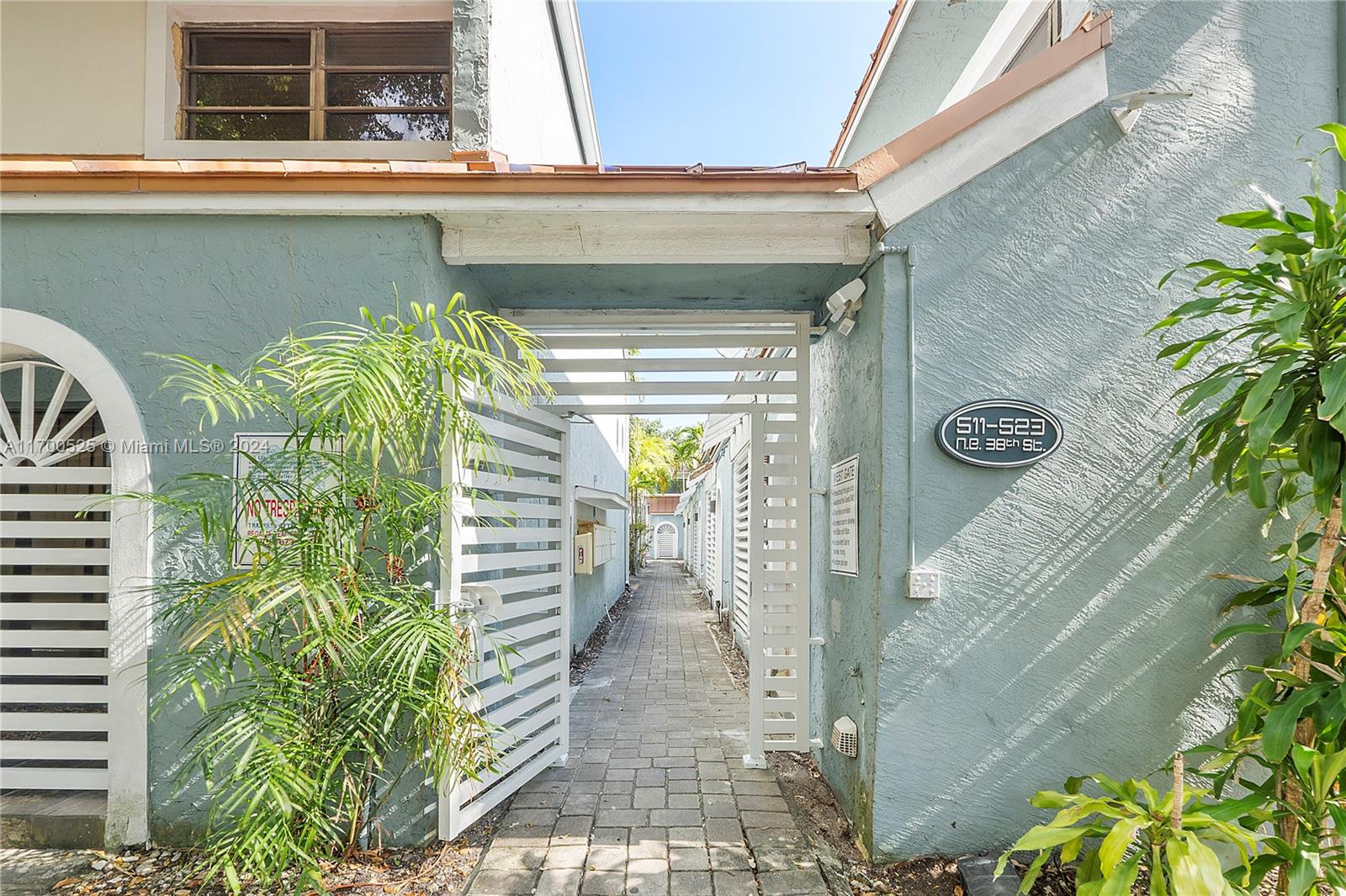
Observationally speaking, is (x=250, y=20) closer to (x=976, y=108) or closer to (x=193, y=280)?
(x=193, y=280)

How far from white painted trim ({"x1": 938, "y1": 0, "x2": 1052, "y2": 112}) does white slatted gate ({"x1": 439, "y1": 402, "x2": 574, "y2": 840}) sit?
3909 millimetres

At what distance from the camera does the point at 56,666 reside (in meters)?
3.71

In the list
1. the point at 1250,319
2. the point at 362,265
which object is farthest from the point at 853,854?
the point at 362,265

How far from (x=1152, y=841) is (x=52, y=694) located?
541 cm

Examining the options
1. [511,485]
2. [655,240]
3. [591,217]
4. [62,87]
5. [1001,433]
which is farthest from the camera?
[62,87]

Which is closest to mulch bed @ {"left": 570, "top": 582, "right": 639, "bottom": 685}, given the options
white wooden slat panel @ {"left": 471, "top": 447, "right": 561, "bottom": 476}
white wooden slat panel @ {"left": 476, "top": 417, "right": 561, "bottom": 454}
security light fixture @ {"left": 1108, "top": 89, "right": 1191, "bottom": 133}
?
white wooden slat panel @ {"left": 471, "top": 447, "right": 561, "bottom": 476}

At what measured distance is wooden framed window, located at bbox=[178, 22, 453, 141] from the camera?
188 inches

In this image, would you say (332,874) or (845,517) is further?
(845,517)

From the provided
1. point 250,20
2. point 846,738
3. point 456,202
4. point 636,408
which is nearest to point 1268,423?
point 846,738

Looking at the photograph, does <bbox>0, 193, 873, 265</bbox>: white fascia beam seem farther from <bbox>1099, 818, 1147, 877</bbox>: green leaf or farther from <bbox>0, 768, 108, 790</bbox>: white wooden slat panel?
<bbox>0, 768, 108, 790</bbox>: white wooden slat panel

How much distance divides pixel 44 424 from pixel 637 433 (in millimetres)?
26914

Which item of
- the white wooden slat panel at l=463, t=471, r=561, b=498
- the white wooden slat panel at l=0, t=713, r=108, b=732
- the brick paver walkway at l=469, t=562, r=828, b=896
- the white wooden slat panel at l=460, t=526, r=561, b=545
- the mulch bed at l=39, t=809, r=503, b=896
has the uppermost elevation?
the white wooden slat panel at l=463, t=471, r=561, b=498

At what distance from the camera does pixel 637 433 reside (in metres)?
30.5

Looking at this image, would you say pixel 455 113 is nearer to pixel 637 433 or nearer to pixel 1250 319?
pixel 1250 319
